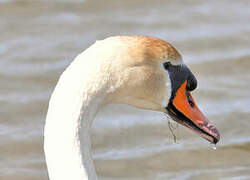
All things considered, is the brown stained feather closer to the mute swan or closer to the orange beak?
the mute swan

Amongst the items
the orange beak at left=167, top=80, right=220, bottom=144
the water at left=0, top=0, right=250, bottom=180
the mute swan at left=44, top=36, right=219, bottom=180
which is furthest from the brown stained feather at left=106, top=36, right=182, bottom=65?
the water at left=0, top=0, right=250, bottom=180

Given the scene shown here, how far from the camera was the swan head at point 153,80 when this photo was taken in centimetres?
457

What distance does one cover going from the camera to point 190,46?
30.3 feet

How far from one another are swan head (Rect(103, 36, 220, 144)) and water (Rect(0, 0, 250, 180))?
2080 millimetres

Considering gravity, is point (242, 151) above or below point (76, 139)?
below

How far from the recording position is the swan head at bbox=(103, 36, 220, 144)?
4.57 meters

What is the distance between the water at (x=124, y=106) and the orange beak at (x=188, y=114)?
1976 millimetres

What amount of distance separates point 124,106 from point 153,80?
3.44m

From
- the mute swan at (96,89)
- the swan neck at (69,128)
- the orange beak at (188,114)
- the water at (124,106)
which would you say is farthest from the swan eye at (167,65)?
the water at (124,106)

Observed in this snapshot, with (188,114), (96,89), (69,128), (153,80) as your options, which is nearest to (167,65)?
(153,80)

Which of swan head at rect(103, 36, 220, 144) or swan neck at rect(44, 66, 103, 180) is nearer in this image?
swan neck at rect(44, 66, 103, 180)

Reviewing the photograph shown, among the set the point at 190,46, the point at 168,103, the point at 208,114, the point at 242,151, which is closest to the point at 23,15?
the point at 190,46

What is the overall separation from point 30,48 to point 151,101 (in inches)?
180

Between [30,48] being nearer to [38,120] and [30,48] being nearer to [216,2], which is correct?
[38,120]
